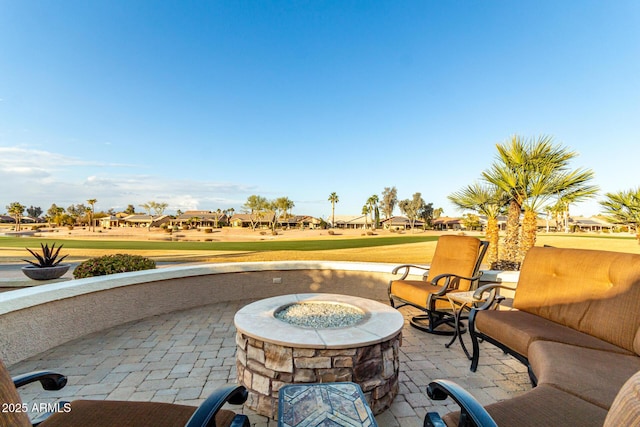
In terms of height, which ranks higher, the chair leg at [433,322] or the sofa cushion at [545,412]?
the sofa cushion at [545,412]

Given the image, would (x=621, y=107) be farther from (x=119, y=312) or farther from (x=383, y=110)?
(x=119, y=312)

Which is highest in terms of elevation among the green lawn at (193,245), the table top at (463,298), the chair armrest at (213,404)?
the chair armrest at (213,404)

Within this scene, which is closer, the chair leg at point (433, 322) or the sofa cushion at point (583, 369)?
the sofa cushion at point (583, 369)

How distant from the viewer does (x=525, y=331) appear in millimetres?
2377

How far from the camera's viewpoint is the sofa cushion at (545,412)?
126 cm

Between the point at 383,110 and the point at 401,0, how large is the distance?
22.2ft

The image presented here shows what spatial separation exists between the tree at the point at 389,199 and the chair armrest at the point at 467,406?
62.0 meters

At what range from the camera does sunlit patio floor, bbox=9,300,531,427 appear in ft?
7.67

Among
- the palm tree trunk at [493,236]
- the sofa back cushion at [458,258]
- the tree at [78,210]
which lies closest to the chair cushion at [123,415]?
the sofa back cushion at [458,258]

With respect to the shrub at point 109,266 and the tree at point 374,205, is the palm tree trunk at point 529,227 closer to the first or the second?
the shrub at point 109,266

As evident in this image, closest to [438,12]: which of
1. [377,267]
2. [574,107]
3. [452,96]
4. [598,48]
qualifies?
[452,96]

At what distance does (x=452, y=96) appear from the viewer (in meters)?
11.9

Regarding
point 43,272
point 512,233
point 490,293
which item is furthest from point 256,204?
point 490,293

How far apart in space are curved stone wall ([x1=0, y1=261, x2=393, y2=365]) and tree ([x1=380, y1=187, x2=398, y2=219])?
191ft
